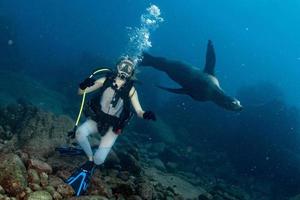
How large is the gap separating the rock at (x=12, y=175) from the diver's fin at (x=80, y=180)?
86 centimetres

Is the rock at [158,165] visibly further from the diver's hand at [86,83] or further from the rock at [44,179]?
the rock at [44,179]

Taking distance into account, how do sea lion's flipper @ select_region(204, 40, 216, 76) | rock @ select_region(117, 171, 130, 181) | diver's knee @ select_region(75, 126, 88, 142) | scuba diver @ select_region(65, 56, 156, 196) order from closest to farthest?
scuba diver @ select_region(65, 56, 156, 196) < diver's knee @ select_region(75, 126, 88, 142) < rock @ select_region(117, 171, 130, 181) < sea lion's flipper @ select_region(204, 40, 216, 76)

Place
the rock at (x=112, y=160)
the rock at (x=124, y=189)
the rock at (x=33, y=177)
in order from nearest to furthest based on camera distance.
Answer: the rock at (x=33, y=177)
the rock at (x=124, y=189)
the rock at (x=112, y=160)

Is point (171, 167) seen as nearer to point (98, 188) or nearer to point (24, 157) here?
point (98, 188)

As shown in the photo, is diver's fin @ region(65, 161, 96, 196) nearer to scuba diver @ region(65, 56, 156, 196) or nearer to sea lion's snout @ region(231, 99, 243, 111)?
scuba diver @ region(65, 56, 156, 196)

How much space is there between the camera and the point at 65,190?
4.78 m

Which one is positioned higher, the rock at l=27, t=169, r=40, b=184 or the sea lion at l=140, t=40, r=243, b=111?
the sea lion at l=140, t=40, r=243, b=111

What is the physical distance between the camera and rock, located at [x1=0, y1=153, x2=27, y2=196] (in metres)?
4.27

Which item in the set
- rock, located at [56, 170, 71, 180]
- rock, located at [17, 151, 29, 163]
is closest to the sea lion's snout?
rock, located at [56, 170, 71, 180]

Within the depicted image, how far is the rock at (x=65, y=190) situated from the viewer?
4.73 metres

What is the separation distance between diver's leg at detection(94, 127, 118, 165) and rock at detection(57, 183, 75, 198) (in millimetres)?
1518

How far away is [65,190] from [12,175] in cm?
75

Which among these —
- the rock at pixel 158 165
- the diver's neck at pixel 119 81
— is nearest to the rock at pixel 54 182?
the diver's neck at pixel 119 81

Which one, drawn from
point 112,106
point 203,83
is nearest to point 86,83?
point 112,106
